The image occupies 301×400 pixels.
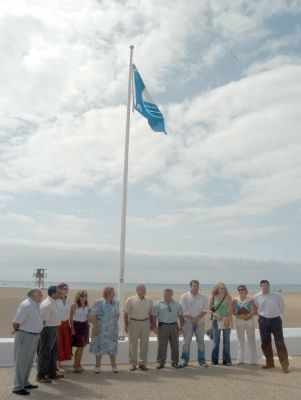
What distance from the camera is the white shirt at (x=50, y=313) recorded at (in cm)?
706

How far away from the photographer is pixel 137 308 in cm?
827

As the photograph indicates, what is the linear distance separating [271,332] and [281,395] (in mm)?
2279

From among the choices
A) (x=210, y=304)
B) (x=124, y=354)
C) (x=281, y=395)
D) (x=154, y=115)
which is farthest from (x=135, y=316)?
(x=154, y=115)

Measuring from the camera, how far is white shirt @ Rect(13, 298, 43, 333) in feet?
21.1

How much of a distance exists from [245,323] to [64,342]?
11.3 feet

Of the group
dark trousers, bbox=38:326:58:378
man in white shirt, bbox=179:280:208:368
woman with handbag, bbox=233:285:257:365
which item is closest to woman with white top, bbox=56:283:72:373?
dark trousers, bbox=38:326:58:378

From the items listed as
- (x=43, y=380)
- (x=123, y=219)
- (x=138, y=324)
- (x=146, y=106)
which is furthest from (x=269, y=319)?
(x=146, y=106)

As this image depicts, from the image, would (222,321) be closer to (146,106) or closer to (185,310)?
(185,310)

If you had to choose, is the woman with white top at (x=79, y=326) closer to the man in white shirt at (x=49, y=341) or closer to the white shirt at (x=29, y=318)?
the man in white shirt at (x=49, y=341)

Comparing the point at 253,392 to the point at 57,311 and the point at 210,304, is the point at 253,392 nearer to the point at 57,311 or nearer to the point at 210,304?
the point at 210,304

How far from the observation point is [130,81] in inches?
414

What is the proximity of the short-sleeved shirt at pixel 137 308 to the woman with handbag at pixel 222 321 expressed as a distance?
1294 mm

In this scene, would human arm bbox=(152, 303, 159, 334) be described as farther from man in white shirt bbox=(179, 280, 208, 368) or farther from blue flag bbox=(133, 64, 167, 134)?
blue flag bbox=(133, 64, 167, 134)

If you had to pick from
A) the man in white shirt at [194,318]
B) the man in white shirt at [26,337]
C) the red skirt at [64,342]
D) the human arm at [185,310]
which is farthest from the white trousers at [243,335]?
the man in white shirt at [26,337]
